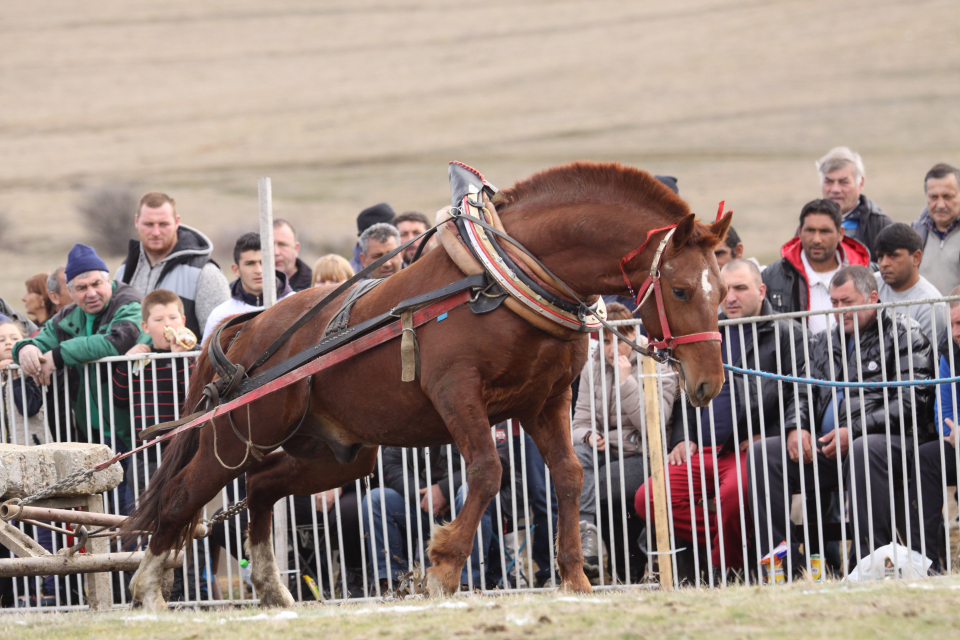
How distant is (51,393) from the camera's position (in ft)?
25.1

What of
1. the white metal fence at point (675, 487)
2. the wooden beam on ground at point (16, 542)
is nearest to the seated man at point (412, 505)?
the white metal fence at point (675, 487)

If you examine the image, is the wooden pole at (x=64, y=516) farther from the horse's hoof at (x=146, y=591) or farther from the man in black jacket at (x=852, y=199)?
the man in black jacket at (x=852, y=199)

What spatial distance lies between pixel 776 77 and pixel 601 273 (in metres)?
47.0

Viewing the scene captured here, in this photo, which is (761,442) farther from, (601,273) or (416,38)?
(416,38)

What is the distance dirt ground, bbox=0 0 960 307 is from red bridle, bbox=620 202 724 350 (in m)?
36.2

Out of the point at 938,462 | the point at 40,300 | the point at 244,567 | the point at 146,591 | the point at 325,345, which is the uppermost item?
the point at 40,300

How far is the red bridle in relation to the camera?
4637 millimetres

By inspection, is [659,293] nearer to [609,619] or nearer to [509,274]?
[509,274]

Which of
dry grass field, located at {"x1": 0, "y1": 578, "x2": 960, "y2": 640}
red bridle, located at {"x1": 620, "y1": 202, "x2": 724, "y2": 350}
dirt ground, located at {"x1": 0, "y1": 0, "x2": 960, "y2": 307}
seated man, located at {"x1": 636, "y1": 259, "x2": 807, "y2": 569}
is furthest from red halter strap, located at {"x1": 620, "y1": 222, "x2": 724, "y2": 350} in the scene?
dirt ground, located at {"x1": 0, "y1": 0, "x2": 960, "y2": 307}

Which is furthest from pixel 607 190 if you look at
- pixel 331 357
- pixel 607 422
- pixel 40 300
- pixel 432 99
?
pixel 432 99

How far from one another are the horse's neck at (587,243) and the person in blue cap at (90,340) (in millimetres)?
3873

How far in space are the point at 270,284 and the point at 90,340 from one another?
4.45 feet

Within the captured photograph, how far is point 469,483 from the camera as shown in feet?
15.5

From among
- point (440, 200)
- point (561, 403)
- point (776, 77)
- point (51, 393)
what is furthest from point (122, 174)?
point (561, 403)
